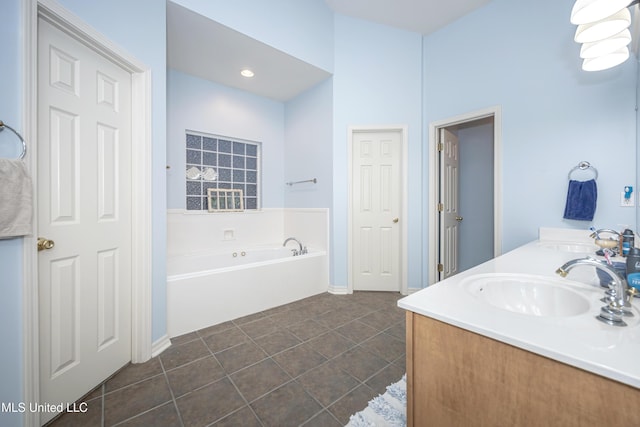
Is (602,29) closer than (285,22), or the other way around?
(602,29)

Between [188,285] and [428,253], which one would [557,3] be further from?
[188,285]

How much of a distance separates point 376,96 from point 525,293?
266cm

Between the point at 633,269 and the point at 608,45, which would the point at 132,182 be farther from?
the point at 608,45

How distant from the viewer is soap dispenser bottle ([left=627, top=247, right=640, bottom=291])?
2.65 ft

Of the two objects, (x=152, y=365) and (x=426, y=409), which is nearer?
(x=426, y=409)

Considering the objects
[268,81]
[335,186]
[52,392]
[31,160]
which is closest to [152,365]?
[52,392]

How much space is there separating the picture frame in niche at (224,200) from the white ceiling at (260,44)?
4.68 feet

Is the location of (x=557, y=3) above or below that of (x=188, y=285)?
above

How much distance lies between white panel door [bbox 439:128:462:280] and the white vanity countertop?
2.02 meters

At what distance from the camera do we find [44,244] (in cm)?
123

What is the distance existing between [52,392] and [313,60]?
3.33m

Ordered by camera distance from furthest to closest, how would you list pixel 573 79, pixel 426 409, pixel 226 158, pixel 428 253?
1. pixel 226 158
2. pixel 428 253
3. pixel 573 79
4. pixel 426 409

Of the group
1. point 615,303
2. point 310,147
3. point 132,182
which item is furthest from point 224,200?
point 615,303

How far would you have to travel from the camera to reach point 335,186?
10.0ft
